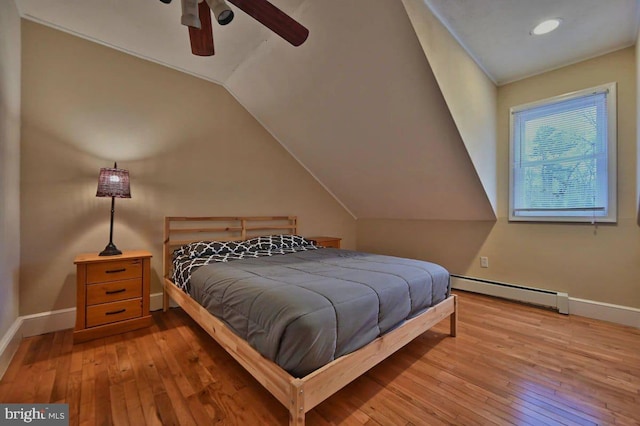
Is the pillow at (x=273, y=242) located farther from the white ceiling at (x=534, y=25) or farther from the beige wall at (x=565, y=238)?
the white ceiling at (x=534, y=25)

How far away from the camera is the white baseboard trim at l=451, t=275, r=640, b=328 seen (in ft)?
8.18

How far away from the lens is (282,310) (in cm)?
134

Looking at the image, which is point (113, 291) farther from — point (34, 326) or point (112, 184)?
point (112, 184)

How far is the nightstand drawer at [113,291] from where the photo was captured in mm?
2158

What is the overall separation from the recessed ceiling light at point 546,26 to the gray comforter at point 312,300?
83.3 inches

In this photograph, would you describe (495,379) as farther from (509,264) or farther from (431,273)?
(509,264)

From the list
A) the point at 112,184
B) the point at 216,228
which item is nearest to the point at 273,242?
the point at 216,228

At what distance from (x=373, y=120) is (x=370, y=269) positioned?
1511 mm

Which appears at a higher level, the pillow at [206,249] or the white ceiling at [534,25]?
the white ceiling at [534,25]

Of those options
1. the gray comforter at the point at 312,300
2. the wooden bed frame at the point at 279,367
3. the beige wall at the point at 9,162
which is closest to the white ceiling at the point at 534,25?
the gray comforter at the point at 312,300

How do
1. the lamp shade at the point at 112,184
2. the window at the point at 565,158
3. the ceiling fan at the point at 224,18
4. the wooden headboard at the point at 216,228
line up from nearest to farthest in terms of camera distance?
the ceiling fan at the point at 224,18 → the lamp shade at the point at 112,184 → the window at the point at 565,158 → the wooden headboard at the point at 216,228

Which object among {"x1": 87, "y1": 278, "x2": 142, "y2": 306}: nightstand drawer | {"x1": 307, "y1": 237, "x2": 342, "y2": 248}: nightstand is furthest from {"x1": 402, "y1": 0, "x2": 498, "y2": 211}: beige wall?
{"x1": 87, "y1": 278, "x2": 142, "y2": 306}: nightstand drawer

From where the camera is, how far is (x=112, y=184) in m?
2.27

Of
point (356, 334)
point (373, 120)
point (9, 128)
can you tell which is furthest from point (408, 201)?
point (9, 128)
